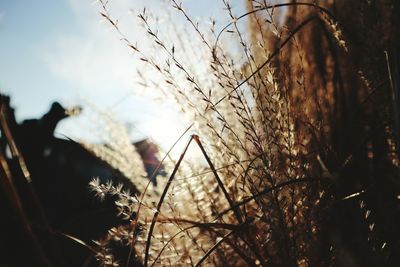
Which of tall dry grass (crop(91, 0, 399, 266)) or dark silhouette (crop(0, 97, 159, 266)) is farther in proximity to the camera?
dark silhouette (crop(0, 97, 159, 266))

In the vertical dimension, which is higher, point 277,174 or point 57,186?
point 57,186

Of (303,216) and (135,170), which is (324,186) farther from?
(135,170)

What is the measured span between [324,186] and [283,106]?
303mm

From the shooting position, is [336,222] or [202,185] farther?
[202,185]

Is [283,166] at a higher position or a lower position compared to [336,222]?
higher

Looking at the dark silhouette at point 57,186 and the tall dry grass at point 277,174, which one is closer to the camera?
the tall dry grass at point 277,174

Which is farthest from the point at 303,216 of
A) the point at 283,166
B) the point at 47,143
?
the point at 47,143

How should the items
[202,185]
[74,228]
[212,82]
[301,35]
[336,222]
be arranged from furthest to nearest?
1. [301,35]
2. [74,228]
3. [212,82]
4. [202,185]
5. [336,222]

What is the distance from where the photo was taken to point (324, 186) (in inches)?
42.9

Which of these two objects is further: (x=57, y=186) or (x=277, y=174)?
(x=57, y=186)

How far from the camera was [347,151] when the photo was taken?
1.40 meters

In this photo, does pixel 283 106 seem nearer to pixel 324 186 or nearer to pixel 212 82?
pixel 324 186

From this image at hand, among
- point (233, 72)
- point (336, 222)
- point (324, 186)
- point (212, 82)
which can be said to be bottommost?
point (336, 222)

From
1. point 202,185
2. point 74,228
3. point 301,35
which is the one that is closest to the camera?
point 202,185
